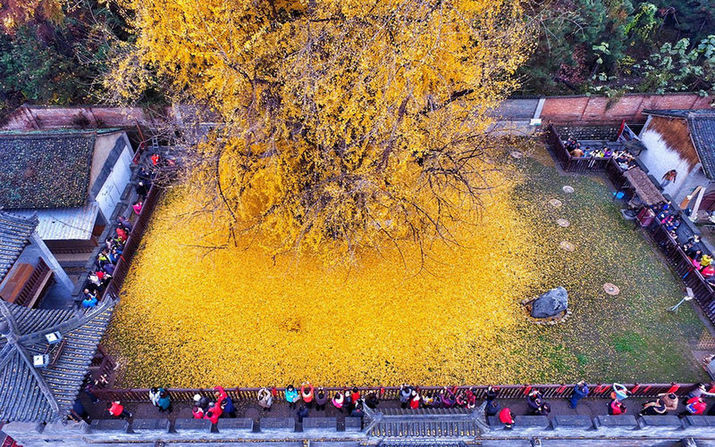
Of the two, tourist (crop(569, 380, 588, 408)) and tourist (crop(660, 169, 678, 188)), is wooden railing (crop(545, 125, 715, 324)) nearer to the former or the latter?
tourist (crop(660, 169, 678, 188))

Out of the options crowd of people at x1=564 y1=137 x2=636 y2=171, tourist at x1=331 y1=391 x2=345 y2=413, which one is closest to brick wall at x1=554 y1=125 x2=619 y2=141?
crowd of people at x1=564 y1=137 x2=636 y2=171

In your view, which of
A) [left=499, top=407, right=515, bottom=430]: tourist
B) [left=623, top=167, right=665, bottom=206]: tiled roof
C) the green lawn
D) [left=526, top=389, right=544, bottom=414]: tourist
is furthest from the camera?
[left=623, top=167, right=665, bottom=206]: tiled roof

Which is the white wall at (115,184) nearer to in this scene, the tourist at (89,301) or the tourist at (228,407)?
the tourist at (89,301)

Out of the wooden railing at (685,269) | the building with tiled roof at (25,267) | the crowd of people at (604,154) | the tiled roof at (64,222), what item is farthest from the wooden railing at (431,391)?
the crowd of people at (604,154)

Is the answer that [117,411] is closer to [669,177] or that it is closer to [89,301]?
[89,301]

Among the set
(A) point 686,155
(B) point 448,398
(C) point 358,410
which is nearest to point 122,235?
(C) point 358,410
